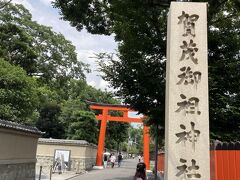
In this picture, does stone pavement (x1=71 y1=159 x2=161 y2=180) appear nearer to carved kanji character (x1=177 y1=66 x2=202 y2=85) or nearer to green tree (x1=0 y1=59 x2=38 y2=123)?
green tree (x1=0 y1=59 x2=38 y2=123)

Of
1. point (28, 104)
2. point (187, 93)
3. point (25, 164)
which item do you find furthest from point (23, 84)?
point (187, 93)

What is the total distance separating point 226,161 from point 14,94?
48.2 ft

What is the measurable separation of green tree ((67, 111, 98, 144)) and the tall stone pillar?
29956 millimetres

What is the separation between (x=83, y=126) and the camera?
36.9m

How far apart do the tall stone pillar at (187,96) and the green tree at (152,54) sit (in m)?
5.10

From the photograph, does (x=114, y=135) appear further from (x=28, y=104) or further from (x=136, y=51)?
(x=136, y=51)

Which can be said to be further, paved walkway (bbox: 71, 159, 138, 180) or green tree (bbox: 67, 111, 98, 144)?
green tree (bbox: 67, 111, 98, 144)

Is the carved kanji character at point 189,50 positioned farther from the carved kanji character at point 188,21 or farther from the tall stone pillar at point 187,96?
the carved kanji character at point 188,21

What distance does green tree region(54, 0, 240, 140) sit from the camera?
41.2 feet

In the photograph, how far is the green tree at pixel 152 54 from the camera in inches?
494

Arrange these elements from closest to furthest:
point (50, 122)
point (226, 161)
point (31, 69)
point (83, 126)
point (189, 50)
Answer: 1. point (189, 50)
2. point (226, 161)
3. point (31, 69)
4. point (83, 126)
5. point (50, 122)

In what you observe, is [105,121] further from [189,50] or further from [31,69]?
[189,50]

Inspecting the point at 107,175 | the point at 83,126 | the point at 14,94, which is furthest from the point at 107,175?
the point at 83,126

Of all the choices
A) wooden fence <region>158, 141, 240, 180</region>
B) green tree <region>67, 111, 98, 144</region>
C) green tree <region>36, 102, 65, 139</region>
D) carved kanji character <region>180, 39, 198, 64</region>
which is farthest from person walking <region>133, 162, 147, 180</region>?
green tree <region>36, 102, 65, 139</region>
